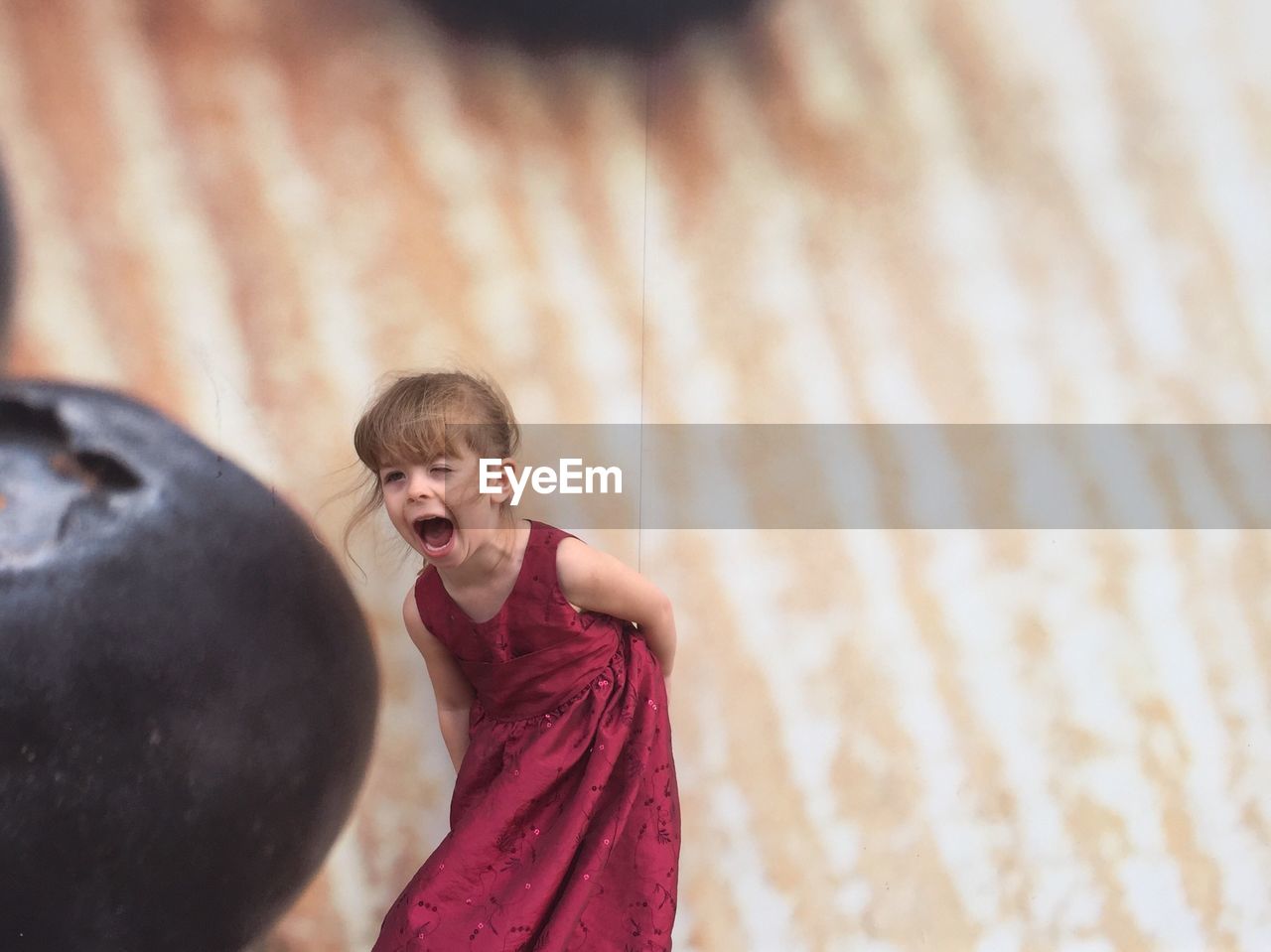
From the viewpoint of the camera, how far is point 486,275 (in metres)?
1.95

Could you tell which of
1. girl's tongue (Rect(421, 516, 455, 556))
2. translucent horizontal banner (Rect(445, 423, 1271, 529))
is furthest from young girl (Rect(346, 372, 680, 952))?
translucent horizontal banner (Rect(445, 423, 1271, 529))

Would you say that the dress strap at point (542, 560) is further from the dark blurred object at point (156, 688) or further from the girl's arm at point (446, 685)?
the dark blurred object at point (156, 688)

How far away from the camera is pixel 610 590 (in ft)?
5.58

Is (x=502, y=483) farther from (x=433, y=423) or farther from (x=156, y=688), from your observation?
(x=156, y=688)

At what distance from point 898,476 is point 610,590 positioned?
570 mm

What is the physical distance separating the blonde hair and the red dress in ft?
0.49

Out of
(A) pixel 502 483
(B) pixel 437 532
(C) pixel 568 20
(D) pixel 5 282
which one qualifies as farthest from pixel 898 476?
(D) pixel 5 282

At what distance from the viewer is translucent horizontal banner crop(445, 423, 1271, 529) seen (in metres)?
1.97

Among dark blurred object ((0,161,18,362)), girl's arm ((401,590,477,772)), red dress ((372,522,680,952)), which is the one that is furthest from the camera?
dark blurred object ((0,161,18,362))

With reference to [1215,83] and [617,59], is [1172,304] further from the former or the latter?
[617,59]

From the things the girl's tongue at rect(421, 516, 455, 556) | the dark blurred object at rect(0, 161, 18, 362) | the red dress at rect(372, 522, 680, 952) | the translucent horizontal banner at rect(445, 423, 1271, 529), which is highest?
the dark blurred object at rect(0, 161, 18, 362)

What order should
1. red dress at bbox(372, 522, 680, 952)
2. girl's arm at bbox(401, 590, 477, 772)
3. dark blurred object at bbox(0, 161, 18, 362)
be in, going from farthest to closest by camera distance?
dark blurred object at bbox(0, 161, 18, 362) → girl's arm at bbox(401, 590, 477, 772) → red dress at bbox(372, 522, 680, 952)

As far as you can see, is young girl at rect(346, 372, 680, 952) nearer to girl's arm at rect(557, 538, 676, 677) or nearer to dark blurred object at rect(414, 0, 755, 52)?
girl's arm at rect(557, 538, 676, 677)

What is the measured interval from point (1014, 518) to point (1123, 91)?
71cm
